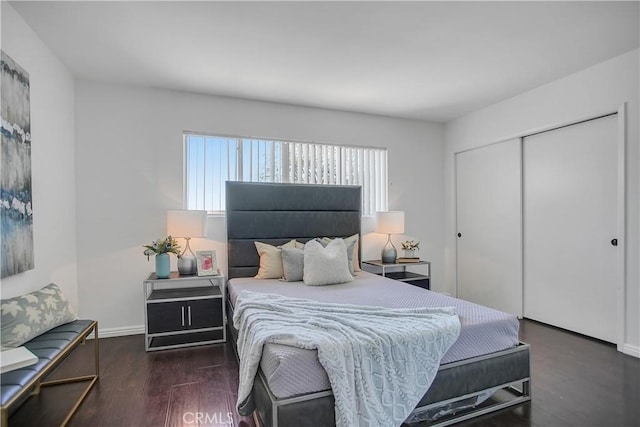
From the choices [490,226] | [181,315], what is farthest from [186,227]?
[490,226]

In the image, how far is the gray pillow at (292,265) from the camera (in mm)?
3426

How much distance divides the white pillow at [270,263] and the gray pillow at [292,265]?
0.38ft

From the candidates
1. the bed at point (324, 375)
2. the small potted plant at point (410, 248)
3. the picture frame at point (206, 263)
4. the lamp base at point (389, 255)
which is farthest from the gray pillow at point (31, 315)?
the small potted plant at point (410, 248)

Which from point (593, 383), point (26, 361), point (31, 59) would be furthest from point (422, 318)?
point (31, 59)

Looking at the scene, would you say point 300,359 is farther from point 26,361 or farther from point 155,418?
point 26,361

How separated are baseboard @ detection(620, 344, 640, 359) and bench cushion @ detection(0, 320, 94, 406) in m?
4.15

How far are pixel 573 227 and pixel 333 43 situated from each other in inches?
116

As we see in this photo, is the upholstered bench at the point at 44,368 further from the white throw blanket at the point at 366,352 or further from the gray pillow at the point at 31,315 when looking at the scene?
the white throw blanket at the point at 366,352

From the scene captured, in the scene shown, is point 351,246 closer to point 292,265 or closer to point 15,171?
point 292,265

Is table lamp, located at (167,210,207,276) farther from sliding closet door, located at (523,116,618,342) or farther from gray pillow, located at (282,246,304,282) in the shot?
sliding closet door, located at (523,116,618,342)

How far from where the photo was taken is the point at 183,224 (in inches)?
132

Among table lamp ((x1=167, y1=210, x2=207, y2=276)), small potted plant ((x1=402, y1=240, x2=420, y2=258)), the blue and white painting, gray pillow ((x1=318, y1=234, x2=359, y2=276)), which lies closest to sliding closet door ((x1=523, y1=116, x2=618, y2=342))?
small potted plant ((x1=402, y1=240, x2=420, y2=258))

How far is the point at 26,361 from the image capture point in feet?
5.55

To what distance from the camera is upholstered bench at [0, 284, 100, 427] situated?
1562 millimetres
